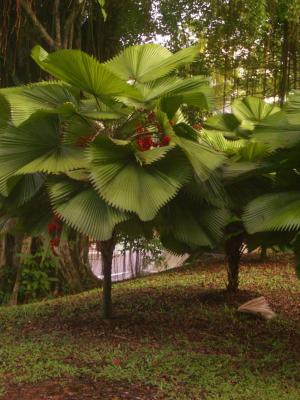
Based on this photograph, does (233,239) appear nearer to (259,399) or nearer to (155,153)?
(155,153)

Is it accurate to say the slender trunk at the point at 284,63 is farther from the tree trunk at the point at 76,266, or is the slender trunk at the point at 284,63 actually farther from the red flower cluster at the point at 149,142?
the red flower cluster at the point at 149,142

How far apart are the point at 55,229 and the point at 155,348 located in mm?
1199

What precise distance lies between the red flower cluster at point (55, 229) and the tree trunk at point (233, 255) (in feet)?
5.89

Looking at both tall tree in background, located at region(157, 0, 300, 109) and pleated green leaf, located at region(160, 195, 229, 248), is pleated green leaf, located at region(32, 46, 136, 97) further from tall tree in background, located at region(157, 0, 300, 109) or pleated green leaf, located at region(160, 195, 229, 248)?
tall tree in background, located at region(157, 0, 300, 109)

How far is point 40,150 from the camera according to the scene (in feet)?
15.5

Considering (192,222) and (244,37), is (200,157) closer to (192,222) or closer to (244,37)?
(192,222)

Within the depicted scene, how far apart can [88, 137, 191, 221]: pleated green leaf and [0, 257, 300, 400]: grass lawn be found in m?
1.10

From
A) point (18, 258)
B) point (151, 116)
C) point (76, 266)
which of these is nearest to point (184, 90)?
point (151, 116)

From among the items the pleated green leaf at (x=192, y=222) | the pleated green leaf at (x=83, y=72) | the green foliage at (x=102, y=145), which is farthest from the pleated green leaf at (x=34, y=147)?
the pleated green leaf at (x=192, y=222)

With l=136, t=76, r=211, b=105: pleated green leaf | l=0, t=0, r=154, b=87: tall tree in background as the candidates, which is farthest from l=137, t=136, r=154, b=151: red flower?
l=0, t=0, r=154, b=87: tall tree in background

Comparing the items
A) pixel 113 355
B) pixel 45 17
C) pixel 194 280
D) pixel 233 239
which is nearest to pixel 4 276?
pixel 194 280

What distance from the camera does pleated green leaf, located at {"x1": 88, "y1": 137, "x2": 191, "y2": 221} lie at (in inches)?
166

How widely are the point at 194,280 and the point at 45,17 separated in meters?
4.34

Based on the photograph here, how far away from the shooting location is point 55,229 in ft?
16.0
